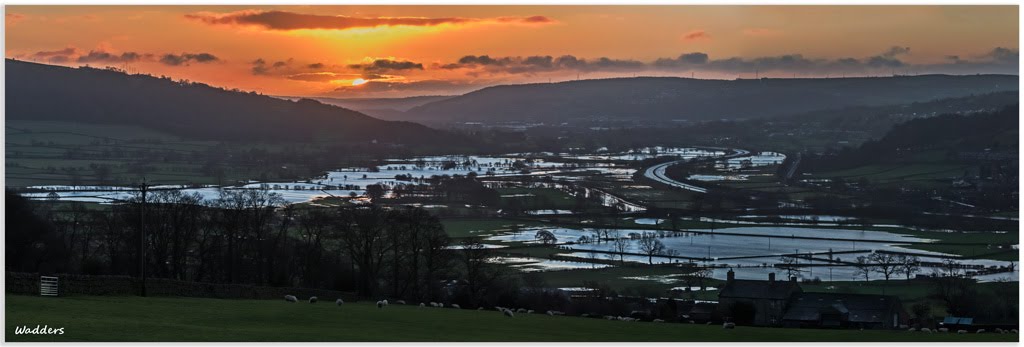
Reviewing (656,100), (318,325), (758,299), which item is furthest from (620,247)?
(656,100)

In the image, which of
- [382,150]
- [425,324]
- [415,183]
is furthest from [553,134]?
[425,324]

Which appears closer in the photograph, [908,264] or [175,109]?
[908,264]

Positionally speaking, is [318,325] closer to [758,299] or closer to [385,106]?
[758,299]

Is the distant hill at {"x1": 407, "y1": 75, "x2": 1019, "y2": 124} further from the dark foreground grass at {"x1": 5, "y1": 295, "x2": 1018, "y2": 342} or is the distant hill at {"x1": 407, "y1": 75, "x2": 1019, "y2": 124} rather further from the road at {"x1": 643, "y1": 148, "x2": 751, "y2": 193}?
the dark foreground grass at {"x1": 5, "y1": 295, "x2": 1018, "y2": 342}

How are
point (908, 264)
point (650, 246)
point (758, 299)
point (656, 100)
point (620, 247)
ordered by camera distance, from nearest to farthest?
point (758, 299), point (908, 264), point (620, 247), point (650, 246), point (656, 100)

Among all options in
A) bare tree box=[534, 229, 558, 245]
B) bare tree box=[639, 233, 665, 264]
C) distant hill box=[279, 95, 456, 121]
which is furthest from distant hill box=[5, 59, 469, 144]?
bare tree box=[639, 233, 665, 264]

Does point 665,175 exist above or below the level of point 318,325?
above
